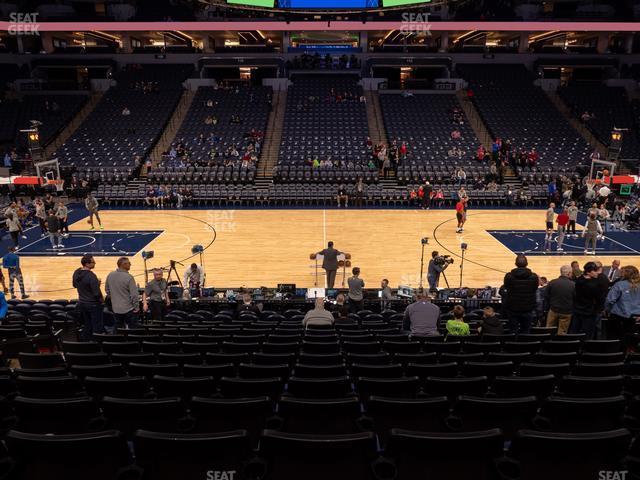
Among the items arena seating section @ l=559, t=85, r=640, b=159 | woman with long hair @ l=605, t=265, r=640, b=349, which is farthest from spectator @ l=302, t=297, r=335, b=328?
arena seating section @ l=559, t=85, r=640, b=159

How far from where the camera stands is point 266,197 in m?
27.5

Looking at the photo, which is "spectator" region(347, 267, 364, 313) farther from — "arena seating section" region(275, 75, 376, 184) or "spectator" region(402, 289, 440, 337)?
"arena seating section" region(275, 75, 376, 184)

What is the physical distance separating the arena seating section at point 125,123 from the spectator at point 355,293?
21930 millimetres

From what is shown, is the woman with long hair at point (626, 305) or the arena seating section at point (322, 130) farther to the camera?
the arena seating section at point (322, 130)

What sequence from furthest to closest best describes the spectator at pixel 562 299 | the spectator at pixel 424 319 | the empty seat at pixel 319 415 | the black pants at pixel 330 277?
the black pants at pixel 330 277 → the spectator at pixel 562 299 → the spectator at pixel 424 319 → the empty seat at pixel 319 415

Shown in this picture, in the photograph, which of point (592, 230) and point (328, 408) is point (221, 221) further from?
point (328, 408)

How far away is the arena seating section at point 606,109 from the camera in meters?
32.9

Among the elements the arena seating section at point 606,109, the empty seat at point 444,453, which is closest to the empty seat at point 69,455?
the empty seat at point 444,453

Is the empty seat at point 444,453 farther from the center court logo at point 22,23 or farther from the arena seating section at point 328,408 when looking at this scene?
the center court logo at point 22,23

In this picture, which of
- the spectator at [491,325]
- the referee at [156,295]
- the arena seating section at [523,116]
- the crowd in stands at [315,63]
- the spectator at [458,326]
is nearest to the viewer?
the spectator at [458,326]

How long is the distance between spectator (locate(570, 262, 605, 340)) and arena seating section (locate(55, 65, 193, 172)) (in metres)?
26.8

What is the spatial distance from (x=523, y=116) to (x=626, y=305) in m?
30.5

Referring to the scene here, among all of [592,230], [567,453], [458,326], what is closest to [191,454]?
[567,453]

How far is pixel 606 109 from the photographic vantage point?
35.6 m
